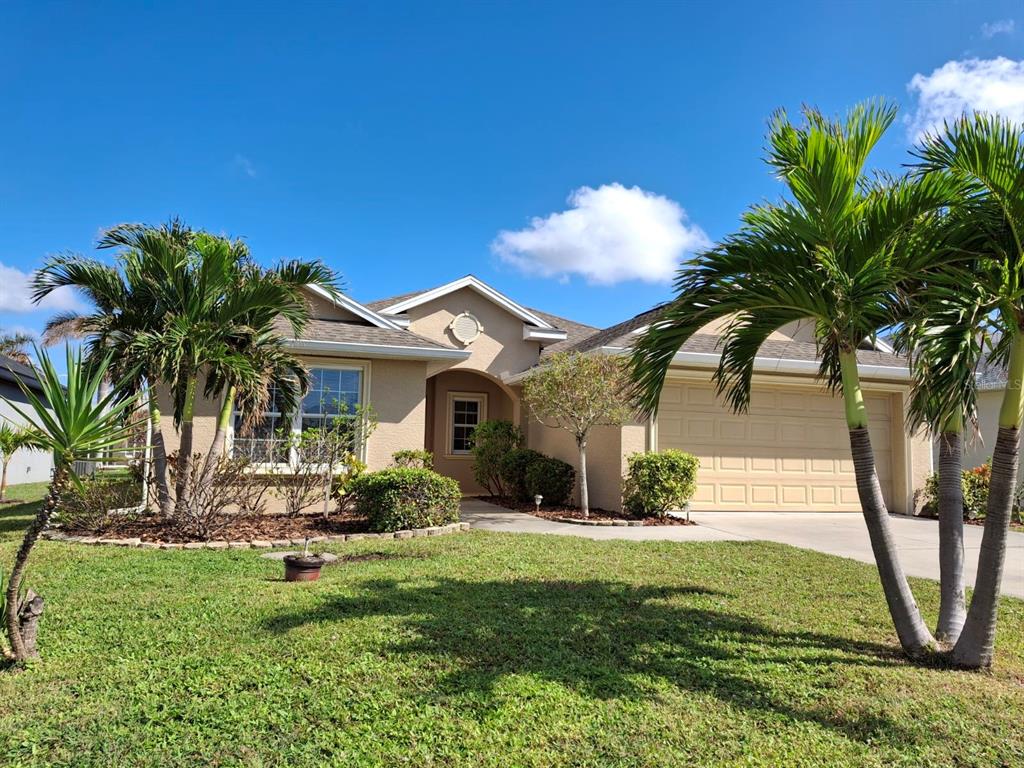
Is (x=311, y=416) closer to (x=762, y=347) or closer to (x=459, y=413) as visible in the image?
(x=459, y=413)

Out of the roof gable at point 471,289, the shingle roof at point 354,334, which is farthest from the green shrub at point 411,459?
the roof gable at point 471,289

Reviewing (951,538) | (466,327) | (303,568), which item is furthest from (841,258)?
(466,327)

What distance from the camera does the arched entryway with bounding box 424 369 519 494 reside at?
17.2m

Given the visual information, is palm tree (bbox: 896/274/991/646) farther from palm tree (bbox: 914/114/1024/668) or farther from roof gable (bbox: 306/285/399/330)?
roof gable (bbox: 306/285/399/330)

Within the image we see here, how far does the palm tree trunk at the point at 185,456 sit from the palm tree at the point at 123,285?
364 mm

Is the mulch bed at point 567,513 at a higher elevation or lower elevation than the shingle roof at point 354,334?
lower

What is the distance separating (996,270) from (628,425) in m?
8.44

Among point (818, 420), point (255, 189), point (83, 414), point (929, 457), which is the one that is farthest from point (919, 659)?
point (255, 189)

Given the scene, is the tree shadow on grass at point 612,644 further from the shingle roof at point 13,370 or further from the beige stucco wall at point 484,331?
the shingle roof at point 13,370

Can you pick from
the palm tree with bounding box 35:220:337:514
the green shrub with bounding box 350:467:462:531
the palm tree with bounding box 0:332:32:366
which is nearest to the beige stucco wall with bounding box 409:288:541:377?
the palm tree with bounding box 35:220:337:514

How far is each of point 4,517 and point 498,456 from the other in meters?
9.66

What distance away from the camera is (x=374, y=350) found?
11984 mm

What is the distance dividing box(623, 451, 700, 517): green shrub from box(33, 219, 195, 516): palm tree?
805cm

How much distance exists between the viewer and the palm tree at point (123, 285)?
8984 millimetres
